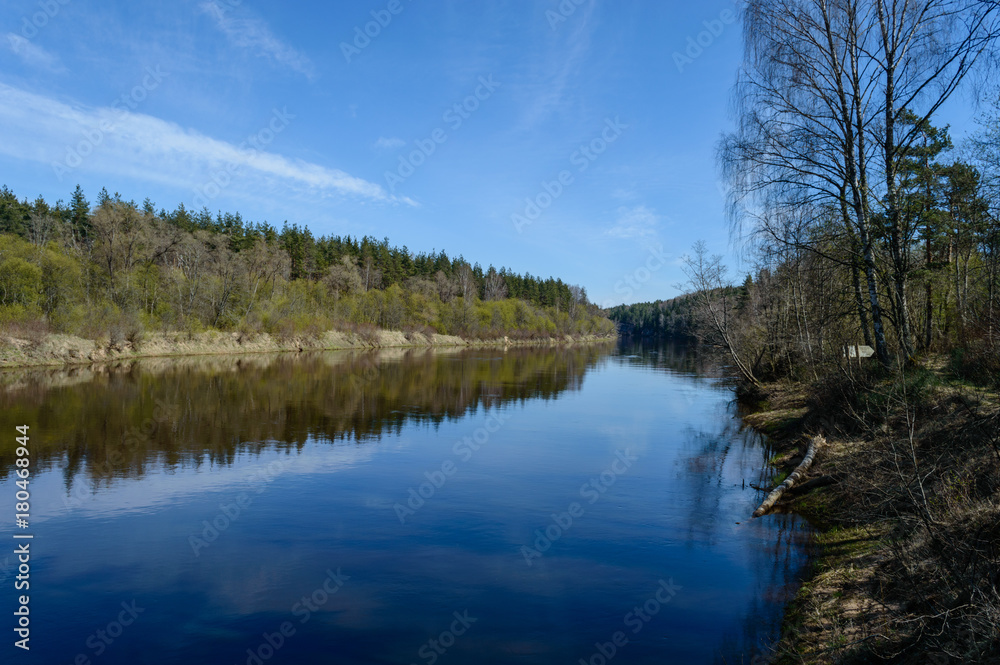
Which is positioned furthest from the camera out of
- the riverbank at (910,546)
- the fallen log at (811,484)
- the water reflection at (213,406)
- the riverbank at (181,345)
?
the riverbank at (181,345)

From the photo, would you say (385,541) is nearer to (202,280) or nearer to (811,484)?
(811,484)

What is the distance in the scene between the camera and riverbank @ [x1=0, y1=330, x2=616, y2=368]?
30000 mm

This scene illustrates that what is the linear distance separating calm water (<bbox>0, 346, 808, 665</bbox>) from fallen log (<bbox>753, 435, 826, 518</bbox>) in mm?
387

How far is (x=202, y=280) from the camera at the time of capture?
4750 cm

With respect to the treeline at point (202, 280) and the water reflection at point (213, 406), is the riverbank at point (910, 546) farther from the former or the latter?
the treeline at point (202, 280)

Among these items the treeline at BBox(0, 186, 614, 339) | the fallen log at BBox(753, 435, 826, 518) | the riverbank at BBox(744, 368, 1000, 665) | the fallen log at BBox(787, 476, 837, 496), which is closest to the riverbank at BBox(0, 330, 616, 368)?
the treeline at BBox(0, 186, 614, 339)

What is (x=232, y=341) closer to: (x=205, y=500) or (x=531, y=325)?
(x=205, y=500)

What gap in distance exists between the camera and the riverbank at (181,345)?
30.0 m

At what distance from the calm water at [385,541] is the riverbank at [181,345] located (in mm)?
15656

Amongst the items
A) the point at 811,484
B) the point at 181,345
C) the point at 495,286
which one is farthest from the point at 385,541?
the point at 495,286

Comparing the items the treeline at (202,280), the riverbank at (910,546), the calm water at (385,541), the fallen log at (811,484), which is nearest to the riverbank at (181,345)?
the treeline at (202,280)

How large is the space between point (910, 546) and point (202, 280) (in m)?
52.3

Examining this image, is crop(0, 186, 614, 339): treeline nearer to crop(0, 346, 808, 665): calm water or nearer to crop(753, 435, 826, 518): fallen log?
crop(0, 346, 808, 665): calm water

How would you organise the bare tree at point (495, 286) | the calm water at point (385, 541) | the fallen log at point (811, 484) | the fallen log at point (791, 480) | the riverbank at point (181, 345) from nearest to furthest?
the calm water at point (385, 541) < the fallen log at point (791, 480) < the fallen log at point (811, 484) < the riverbank at point (181, 345) < the bare tree at point (495, 286)
